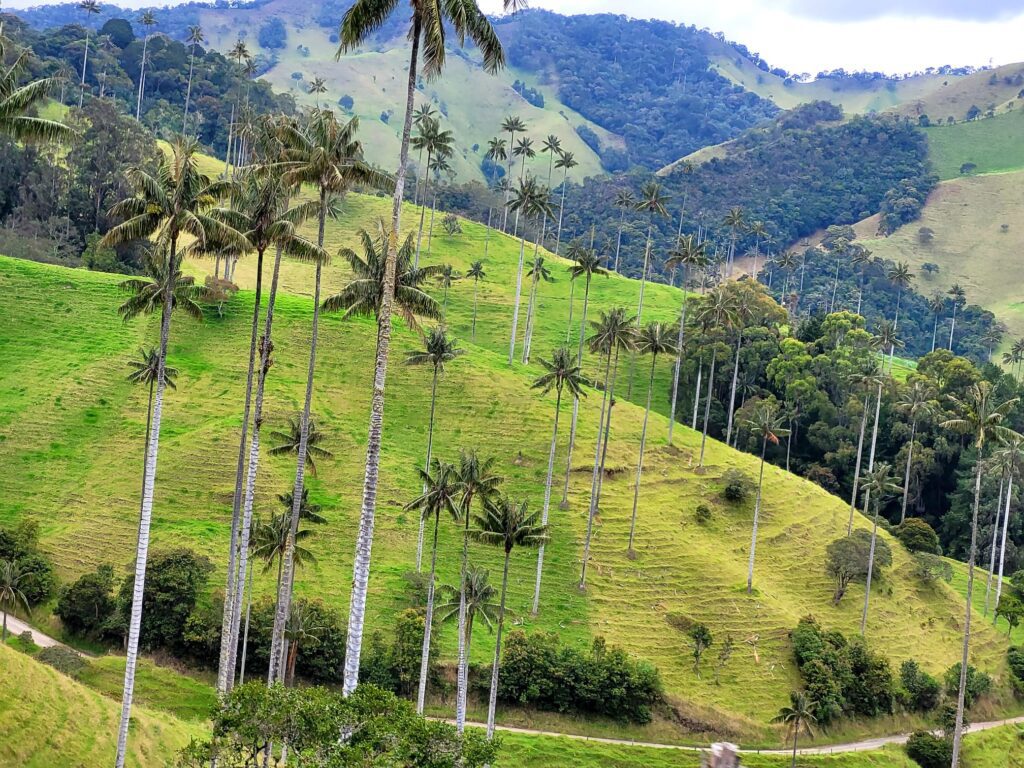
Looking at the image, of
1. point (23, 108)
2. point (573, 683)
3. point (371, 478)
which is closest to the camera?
A: point (371, 478)

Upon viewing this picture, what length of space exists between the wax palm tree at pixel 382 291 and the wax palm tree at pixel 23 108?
472 inches

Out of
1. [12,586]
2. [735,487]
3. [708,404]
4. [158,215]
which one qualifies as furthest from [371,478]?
[708,404]

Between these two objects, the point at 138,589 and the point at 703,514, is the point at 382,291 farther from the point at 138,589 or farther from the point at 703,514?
the point at 703,514

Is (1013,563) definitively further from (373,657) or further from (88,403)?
(88,403)

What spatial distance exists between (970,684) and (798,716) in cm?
2271

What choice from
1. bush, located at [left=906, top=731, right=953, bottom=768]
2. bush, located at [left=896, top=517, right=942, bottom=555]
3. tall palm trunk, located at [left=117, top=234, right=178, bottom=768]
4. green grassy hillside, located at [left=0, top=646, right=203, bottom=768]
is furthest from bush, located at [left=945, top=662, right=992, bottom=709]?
tall palm trunk, located at [left=117, top=234, right=178, bottom=768]

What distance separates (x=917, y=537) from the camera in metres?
98.9

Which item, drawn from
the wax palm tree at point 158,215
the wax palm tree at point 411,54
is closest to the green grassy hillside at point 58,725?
the wax palm tree at point 158,215

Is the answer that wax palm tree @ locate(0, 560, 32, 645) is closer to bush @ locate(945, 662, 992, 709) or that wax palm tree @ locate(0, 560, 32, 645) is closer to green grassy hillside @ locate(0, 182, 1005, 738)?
green grassy hillside @ locate(0, 182, 1005, 738)

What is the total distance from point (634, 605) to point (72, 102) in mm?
161998

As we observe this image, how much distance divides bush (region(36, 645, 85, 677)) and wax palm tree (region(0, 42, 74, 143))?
31.7 metres

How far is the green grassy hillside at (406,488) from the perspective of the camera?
71812 mm

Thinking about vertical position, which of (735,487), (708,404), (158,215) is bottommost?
(735,487)

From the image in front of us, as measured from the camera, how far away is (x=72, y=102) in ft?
607
